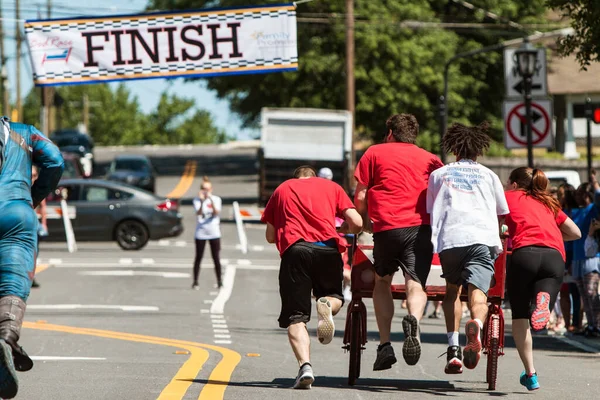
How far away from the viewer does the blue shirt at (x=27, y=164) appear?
7676 millimetres

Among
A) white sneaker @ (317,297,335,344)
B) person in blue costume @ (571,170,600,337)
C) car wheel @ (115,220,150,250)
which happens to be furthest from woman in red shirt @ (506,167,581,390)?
car wheel @ (115,220,150,250)

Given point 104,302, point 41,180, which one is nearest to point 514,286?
point 41,180

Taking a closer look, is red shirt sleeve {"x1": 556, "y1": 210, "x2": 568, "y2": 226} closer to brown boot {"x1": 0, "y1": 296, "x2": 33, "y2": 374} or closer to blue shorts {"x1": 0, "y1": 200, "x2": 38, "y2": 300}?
blue shorts {"x1": 0, "y1": 200, "x2": 38, "y2": 300}

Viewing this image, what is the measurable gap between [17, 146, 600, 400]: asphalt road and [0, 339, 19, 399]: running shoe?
7.00ft

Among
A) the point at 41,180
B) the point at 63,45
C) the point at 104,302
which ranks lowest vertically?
the point at 104,302

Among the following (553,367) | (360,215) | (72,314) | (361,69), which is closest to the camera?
(360,215)

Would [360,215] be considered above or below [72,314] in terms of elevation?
above

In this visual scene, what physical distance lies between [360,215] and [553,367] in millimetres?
3134

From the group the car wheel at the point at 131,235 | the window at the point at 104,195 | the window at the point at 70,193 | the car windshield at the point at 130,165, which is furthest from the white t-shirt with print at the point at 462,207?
the car windshield at the point at 130,165

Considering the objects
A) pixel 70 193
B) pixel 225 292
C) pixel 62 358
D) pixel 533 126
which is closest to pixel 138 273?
pixel 225 292

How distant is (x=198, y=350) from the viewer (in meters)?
12.8

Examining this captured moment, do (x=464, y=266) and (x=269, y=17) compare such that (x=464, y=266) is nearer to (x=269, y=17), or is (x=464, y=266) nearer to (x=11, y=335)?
(x=11, y=335)

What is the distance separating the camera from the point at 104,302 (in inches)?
753

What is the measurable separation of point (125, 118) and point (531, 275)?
137 meters
